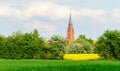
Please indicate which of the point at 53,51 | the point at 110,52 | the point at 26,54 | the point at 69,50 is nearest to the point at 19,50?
the point at 26,54

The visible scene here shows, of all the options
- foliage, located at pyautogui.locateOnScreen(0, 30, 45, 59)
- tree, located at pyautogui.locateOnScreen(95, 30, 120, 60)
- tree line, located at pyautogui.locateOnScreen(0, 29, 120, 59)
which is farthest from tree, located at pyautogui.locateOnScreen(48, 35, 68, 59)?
tree, located at pyautogui.locateOnScreen(95, 30, 120, 60)

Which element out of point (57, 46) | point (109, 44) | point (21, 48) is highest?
point (57, 46)

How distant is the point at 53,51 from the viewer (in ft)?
239

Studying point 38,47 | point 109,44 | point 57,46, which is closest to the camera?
point 109,44

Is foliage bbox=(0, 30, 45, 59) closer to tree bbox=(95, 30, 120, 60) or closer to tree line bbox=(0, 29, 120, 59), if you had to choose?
tree line bbox=(0, 29, 120, 59)

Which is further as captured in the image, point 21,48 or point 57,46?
point 57,46

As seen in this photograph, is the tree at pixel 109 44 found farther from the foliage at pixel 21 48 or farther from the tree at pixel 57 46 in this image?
the foliage at pixel 21 48

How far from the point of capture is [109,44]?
232 feet

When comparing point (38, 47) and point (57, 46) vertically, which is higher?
point (57, 46)

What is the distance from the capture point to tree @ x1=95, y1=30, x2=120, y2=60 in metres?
70.0

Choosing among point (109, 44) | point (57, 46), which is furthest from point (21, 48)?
Answer: point (109, 44)

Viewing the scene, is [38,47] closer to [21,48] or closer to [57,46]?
[21,48]

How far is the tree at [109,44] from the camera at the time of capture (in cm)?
7000

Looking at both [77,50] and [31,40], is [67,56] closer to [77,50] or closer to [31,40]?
[31,40]
